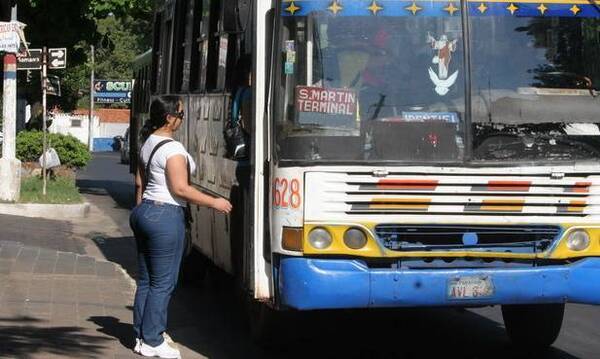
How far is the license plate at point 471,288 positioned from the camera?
686cm

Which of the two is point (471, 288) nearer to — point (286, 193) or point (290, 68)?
point (286, 193)

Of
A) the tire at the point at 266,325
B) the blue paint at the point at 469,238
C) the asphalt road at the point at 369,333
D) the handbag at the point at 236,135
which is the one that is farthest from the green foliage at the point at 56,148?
the blue paint at the point at 469,238

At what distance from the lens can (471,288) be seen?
22.5ft

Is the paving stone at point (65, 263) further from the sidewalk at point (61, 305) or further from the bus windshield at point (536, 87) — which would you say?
the bus windshield at point (536, 87)

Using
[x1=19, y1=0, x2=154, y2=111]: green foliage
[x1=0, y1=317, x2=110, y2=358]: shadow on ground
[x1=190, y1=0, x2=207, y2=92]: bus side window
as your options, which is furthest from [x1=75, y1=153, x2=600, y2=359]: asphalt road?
[x1=19, y1=0, x2=154, y2=111]: green foliage

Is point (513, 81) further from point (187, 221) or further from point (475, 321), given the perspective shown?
point (475, 321)

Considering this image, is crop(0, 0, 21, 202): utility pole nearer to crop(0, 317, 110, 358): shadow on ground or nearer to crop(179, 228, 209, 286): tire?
crop(179, 228, 209, 286): tire

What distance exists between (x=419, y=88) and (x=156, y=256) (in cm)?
219

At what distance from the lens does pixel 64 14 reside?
26406 mm

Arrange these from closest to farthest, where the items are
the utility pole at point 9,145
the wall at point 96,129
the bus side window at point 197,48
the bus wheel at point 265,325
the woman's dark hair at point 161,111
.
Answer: the woman's dark hair at point 161,111 → the bus wheel at point 265,325 → the bus side window at point 197,48 → the utility pole at point 9,145 → the wall at point 96,129

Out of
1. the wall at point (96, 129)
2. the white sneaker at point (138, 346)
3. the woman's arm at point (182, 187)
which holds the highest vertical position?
the wall at point (96, 129)

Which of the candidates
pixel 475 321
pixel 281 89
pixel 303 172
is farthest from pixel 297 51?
pixel 475 321

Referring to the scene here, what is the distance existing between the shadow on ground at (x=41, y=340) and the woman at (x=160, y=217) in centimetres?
50

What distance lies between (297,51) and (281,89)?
27cm
